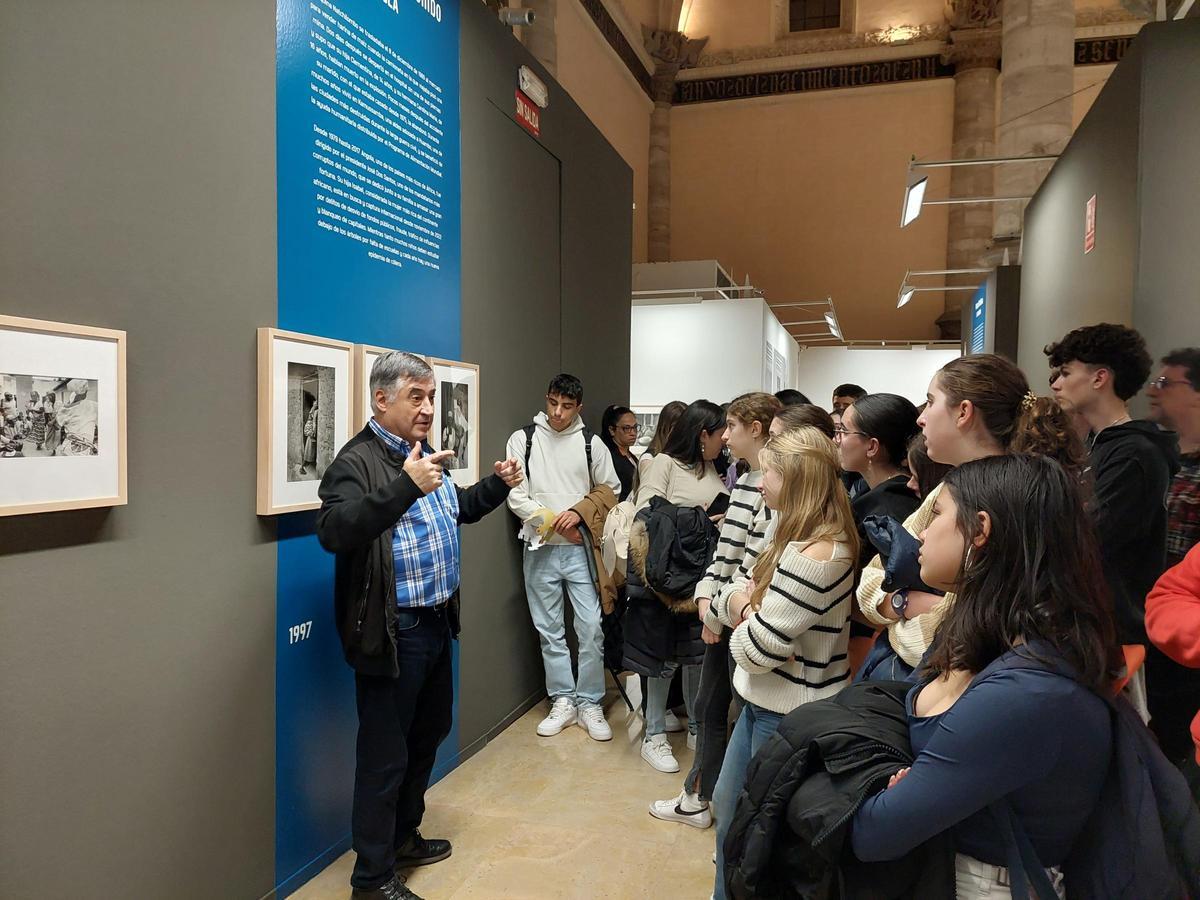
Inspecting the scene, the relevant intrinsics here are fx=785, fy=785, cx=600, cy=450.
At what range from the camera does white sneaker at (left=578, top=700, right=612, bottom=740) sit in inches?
175

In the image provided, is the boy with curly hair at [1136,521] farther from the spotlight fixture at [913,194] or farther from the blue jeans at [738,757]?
the spotlight fixture at [913,194]

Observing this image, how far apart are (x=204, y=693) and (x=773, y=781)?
1889 mm

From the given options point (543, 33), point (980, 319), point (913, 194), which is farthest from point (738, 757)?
point (543, 33)

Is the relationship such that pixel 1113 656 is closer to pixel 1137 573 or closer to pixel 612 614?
pixel 1137 573

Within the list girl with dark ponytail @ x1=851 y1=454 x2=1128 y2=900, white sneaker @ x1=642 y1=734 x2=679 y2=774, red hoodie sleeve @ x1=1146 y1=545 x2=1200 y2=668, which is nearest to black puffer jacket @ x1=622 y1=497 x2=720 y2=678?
white sneaker @ x1=642 y1=734 x2=679 y2=774

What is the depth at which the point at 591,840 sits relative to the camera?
333 centimetres

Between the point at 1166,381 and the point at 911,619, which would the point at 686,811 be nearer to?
the point at 911,619

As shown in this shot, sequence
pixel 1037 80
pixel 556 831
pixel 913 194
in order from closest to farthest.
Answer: pixel 556 831 → pixel 913 194 → pixel 1037 80

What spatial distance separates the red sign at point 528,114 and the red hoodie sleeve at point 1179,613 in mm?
4031

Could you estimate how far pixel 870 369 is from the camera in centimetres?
1554

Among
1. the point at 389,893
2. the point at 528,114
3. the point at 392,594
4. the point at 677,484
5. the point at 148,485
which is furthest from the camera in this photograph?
the point at 528,114

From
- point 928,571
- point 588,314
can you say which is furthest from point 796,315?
point 928,571

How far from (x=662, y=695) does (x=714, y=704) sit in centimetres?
101

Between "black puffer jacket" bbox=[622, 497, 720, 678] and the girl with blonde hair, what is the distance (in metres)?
1.09
